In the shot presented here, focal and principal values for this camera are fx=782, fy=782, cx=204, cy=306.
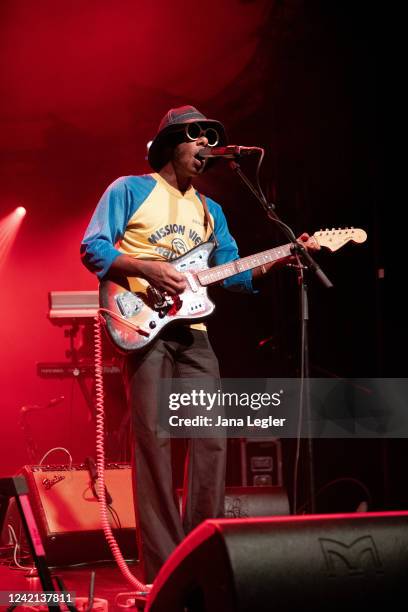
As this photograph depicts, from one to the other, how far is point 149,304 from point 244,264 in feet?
1.76

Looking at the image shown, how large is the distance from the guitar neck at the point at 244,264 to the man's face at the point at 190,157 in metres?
0.44

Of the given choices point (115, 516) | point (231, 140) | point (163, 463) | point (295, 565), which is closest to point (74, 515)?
point (115, 516)

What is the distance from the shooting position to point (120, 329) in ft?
10.6

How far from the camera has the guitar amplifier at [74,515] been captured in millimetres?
4059

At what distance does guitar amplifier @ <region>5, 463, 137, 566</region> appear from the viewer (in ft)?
13.3

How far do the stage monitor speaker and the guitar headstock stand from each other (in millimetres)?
1948

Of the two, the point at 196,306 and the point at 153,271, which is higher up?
the point at 153,271

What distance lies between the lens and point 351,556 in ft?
6.03

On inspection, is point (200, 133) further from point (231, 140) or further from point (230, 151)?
point (231, 140)

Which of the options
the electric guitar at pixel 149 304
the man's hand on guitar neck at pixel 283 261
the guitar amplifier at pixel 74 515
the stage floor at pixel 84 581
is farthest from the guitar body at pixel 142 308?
the guitar amplifier at pixel 74 515

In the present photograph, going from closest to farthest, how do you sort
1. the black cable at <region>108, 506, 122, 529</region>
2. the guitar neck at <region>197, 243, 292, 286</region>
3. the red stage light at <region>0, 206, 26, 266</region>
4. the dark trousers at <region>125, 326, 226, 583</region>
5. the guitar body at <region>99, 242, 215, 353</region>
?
the dark trousers at <region>125, 326, 226, 583</region>, the guitar body at <region>99, 242, 215, 353</region>, the guitar neck at <region>197, 243, 292, 286</region>, the black cable at <region>108, 506, 122, 529</region>, the red stage light at <region>0, 206, 26, 266</region>

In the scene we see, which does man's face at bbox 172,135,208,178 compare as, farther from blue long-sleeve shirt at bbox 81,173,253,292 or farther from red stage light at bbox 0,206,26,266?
red stage light at bbox 0,206,26,266

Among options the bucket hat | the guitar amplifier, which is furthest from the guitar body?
the guitar amplifier

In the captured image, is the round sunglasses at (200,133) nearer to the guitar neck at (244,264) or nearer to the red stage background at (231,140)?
the guitar neck at (244,264)
